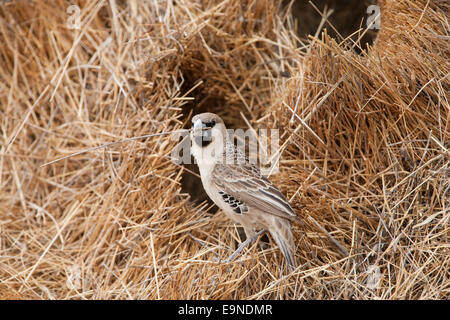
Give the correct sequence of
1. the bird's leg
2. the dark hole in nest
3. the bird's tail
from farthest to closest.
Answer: the dark hole in nest
the bird's leg
the bird's tail

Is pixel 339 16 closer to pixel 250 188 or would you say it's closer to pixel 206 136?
pixel 206 136

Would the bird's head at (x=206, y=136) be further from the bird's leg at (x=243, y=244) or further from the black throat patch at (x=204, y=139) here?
the bird's leg at (x=243, y=244)

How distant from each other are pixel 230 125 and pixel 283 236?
1.28 meters

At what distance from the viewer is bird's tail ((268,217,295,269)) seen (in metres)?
2.54

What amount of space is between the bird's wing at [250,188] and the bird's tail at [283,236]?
5 cm

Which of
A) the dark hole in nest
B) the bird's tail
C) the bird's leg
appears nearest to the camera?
the bird's tail

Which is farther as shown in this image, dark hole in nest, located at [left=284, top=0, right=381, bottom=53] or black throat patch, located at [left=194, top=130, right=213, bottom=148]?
dark hole in nest, located at [left=284, top=0, right=381, bottom=53]

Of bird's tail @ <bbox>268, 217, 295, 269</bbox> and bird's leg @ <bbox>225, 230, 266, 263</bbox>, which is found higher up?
bird's tail @ <bbox>268, 217, 295, 269</bbox>

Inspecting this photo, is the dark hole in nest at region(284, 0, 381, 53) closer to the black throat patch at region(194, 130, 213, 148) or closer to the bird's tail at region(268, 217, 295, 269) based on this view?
the black throat patch at region(194, 130, 213, 148)

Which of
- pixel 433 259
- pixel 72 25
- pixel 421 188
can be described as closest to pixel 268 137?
pixel 421 188

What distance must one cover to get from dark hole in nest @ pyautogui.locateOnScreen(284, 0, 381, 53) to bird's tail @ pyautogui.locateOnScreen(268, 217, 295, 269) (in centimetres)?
131

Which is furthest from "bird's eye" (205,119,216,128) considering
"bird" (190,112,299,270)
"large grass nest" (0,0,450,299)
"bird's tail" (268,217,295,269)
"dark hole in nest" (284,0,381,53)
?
"dark hole in nest" (284,0,381,53)

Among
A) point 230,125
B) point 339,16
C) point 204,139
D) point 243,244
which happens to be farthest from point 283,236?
point 339,16

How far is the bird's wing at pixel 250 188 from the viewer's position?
2.54 meters
